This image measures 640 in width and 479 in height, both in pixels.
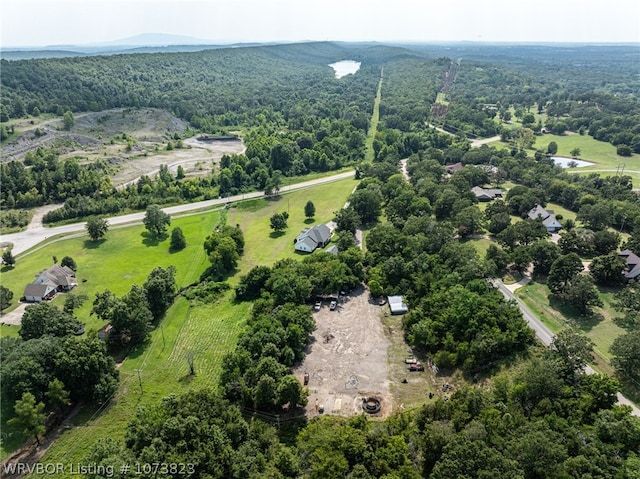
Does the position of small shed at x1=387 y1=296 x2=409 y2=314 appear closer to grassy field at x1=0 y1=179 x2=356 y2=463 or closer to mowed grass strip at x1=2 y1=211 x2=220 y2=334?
grassy field at x1=0 y1=179 x2=356 y2=463

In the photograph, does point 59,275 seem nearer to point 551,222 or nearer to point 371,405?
point 371,405

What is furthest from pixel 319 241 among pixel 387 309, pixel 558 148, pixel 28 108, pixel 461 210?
pixel 28 108

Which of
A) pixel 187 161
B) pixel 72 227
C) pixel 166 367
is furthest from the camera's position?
pixel 187 161

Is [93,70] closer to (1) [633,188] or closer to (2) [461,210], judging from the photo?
(2) [461,210]

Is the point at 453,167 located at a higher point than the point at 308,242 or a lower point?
lower

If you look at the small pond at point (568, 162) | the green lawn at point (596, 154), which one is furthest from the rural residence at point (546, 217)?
the small pond at point (568, 162)

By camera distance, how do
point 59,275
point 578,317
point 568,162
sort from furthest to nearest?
1. point 568,162
2. point 59,275
3. point 578,317

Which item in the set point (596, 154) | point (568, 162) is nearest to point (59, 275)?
point (568, 162)

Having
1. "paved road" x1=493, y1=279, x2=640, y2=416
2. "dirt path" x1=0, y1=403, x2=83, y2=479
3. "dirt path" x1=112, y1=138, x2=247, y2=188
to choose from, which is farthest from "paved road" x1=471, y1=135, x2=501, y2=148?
"dirt path" x1=0, y1=403, x2=83, y2=479
